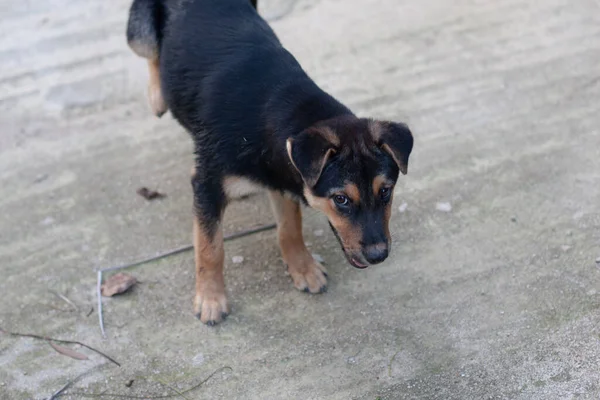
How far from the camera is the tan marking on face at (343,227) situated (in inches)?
164

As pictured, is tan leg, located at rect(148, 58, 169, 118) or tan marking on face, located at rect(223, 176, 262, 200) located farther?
tan leg, located at rect(148, 58, 169, 118)

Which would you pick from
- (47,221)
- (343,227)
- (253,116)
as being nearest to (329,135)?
(343,227)

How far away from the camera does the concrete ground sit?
→ 14.8 ft

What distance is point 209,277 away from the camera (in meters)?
4.96

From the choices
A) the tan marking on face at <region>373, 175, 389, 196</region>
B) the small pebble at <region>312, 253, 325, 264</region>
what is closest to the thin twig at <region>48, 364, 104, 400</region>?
the small pebble at <region>312, 253, 325, 264</region>

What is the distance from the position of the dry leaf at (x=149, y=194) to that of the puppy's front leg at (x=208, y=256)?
112 cm

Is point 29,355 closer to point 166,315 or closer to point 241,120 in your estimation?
point 166,315

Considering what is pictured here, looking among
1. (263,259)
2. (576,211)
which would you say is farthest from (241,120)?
(576,211)

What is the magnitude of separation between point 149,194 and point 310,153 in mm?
2257

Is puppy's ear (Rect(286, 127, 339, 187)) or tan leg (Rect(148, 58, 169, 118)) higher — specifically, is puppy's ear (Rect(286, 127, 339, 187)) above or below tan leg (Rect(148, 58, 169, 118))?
above

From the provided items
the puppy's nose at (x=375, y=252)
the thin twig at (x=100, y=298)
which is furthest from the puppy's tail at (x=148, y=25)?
the puppy's nose at (x=375, y=252)

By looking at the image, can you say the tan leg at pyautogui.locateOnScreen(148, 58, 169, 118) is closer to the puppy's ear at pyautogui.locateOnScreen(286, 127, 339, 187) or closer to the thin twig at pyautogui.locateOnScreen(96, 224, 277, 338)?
the thin twig at pyautogui.locateOnScreen(96, 224, 277, 338)

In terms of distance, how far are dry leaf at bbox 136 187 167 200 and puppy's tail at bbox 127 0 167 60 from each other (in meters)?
1.13

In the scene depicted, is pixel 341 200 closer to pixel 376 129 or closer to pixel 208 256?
pixel 376 129
